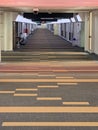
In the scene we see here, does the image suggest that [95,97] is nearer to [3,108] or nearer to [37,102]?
[37,102]

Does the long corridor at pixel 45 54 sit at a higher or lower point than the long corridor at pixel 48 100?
higher

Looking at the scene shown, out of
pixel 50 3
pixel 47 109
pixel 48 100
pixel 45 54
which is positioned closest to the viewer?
pixel 47 109

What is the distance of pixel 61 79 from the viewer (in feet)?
37.3

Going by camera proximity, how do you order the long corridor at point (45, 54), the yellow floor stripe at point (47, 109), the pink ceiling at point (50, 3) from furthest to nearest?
the long corridor at point (45, 54)
the pink ceiling at point (50, 3)
the yellow floor stripe at point (47, 109)

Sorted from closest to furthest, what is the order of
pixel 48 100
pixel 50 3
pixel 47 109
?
pixel 47 109 < pixel 48 100 < pixel 50 3

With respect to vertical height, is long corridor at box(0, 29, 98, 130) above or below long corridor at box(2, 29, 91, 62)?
below

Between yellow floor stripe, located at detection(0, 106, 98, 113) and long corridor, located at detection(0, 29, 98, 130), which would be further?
yellow floor stripe, located at detection(0, 106, 98, 113)
